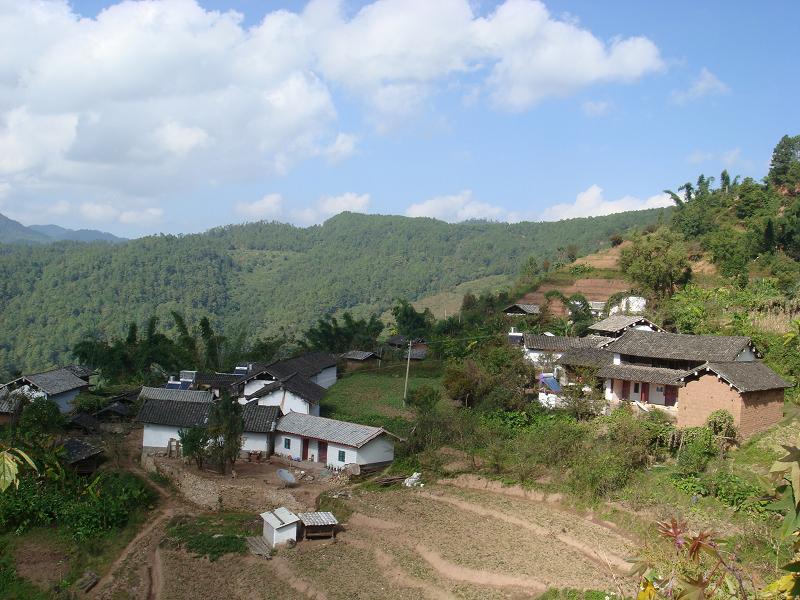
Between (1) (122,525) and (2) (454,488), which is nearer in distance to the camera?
(1) (122,525)

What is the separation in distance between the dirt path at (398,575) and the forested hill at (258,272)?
195 feet

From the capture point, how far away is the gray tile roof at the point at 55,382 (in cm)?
3619

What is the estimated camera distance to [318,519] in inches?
787

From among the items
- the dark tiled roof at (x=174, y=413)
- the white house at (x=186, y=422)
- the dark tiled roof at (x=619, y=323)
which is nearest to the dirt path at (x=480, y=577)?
the white house at (x=186, y=422)

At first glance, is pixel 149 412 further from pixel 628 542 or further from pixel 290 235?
pixel 290 235

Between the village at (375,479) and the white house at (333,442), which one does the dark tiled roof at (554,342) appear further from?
the white house at (333,442)

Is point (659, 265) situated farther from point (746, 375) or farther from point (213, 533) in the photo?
point (213, 533)

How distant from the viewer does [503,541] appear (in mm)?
18844

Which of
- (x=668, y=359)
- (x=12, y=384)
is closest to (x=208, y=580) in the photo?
(x=668, y=359)

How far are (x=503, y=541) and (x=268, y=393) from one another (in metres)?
16.0

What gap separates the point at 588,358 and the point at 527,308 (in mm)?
22179

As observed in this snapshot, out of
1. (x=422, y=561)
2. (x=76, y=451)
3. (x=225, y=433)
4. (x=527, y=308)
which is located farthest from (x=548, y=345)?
(x=76, y=451)

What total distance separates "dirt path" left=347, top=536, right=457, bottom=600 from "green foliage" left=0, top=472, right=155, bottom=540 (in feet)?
28.4

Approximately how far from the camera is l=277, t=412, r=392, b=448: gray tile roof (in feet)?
85.7
